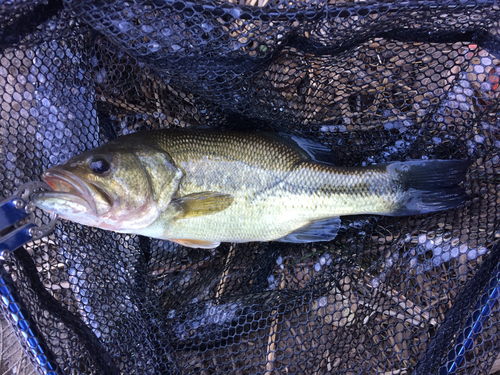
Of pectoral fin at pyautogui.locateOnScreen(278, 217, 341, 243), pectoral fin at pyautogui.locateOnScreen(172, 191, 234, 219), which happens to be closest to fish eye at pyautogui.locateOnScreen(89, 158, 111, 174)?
pectoral fin at pyautogui.locateOnScreen(172, 191, 234, 219)

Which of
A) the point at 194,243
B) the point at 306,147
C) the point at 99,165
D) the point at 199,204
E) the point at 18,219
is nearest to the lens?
the point at 18,219

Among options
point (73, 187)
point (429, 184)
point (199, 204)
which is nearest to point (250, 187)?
point (199, 204)

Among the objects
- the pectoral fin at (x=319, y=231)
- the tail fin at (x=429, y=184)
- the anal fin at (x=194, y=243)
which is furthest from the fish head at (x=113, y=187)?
the tail fin at (x=429, y=184)

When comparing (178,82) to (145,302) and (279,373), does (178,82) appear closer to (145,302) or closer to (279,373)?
(145,302)

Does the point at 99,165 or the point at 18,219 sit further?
the point at 99,165

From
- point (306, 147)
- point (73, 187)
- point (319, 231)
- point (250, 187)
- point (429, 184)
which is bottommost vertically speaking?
point (319, 231)

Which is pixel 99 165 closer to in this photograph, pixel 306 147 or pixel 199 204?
pixel 199 204
